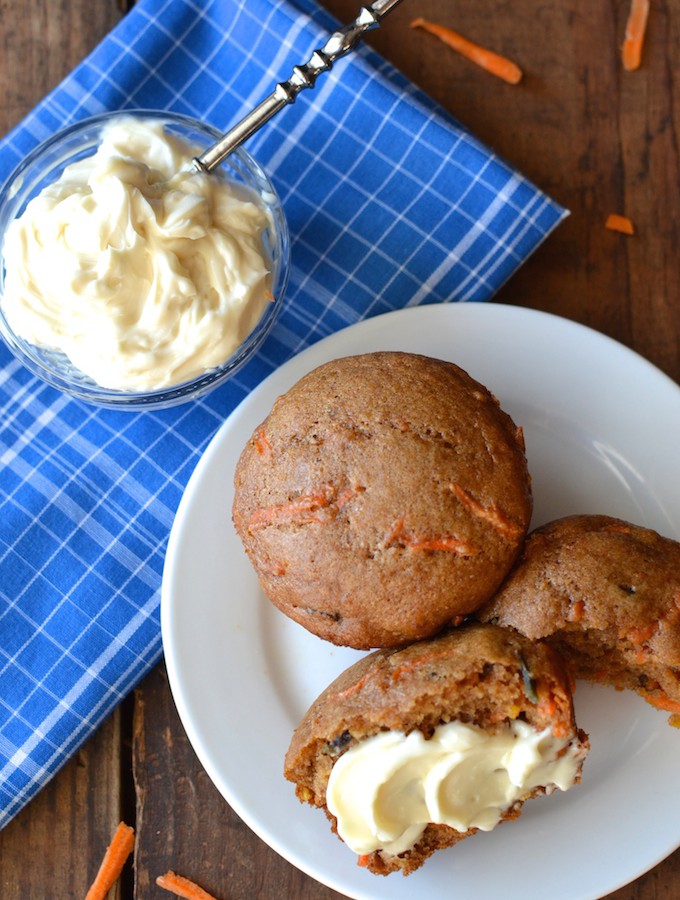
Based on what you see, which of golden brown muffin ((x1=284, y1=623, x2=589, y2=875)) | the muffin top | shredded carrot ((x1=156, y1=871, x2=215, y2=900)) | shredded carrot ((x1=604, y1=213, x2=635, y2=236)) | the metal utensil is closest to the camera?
golden brown muffin ((x1=284, y1=623, x2=589, y2=875))

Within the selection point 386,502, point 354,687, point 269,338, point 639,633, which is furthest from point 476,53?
point 354,687

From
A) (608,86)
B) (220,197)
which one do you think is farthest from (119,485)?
(608,86)

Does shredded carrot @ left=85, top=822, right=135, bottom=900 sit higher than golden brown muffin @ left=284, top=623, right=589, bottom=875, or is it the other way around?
golden brown muffin @ left=284, top=623, right=589, bottom=875

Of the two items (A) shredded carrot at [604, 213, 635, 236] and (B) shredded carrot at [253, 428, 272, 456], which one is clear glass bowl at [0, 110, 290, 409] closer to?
(B) shredded carrot at [253, 428, 272, 456]

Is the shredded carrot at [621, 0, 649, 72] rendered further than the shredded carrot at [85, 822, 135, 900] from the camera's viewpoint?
Yes

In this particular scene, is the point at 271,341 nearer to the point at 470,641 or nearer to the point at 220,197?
the point at 220,197

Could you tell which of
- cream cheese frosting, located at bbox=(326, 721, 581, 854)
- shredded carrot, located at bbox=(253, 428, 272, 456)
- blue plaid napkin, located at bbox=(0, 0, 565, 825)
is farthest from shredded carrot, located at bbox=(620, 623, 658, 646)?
blue plaid napkin, located at bbox=(0, 0, 565, 825)
